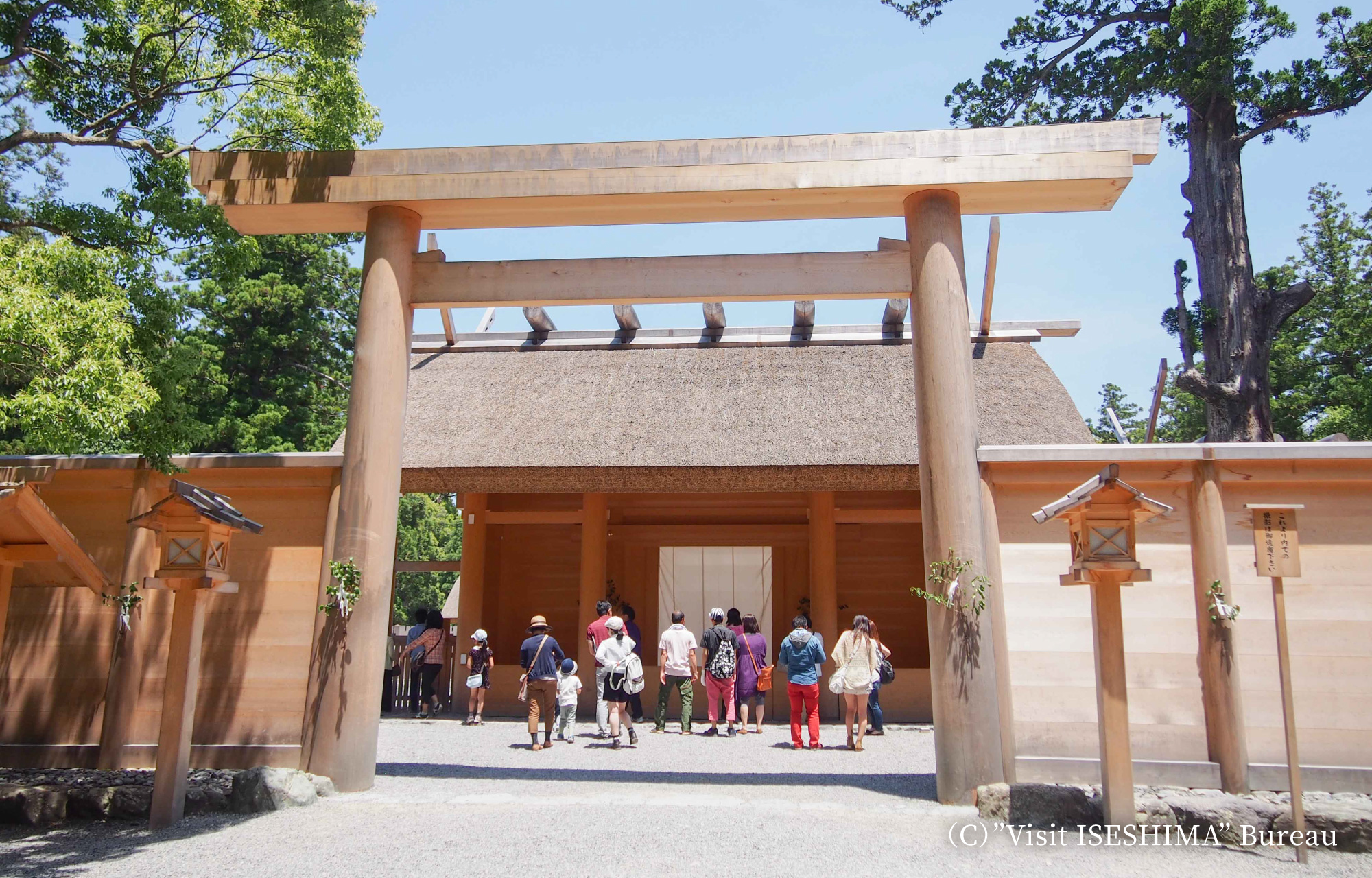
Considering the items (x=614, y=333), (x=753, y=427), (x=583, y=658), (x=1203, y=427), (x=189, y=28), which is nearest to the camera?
(x=189, y=28)

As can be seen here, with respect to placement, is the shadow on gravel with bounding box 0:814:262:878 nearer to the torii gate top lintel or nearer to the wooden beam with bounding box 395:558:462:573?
the torii gate top lintel

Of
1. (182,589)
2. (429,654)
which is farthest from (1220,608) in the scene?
(429,654)

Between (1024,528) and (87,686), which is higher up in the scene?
(1024,528)

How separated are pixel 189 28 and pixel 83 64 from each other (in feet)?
3.28

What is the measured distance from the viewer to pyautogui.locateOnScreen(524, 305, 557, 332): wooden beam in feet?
49.2

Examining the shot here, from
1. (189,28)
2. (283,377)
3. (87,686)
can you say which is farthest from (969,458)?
(283,377)

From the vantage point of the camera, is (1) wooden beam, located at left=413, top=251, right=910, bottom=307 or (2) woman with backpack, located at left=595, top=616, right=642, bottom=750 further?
(2) woman with backpack, located at left=595, top=616, right=642, bottom=750

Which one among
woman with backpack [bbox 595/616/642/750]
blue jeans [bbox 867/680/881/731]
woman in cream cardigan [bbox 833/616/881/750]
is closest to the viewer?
woman in cream cardigan [bbox 833/616/881/750]

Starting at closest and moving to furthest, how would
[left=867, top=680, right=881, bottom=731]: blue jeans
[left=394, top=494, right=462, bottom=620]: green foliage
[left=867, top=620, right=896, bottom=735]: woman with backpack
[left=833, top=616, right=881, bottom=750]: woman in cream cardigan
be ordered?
[left=833, top=616, right=881, bottom=750]: woman in cream cardigan → [left=867, top=620, right=896, bottom=735]: woman with backpack → [left=867, top=680, right=881, bottom=731]: blue jeans → [left=394, top=494, right=462, bottom=620]: green foliage

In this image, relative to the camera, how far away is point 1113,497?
5535 mm

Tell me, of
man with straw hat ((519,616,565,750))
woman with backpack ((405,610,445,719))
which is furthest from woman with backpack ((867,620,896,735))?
woman with backpack ((405,610,445,719))

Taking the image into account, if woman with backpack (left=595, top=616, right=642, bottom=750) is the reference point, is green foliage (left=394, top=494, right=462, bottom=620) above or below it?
above

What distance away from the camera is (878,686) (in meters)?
10.9

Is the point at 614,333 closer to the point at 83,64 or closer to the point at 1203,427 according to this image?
the point at 83,64
